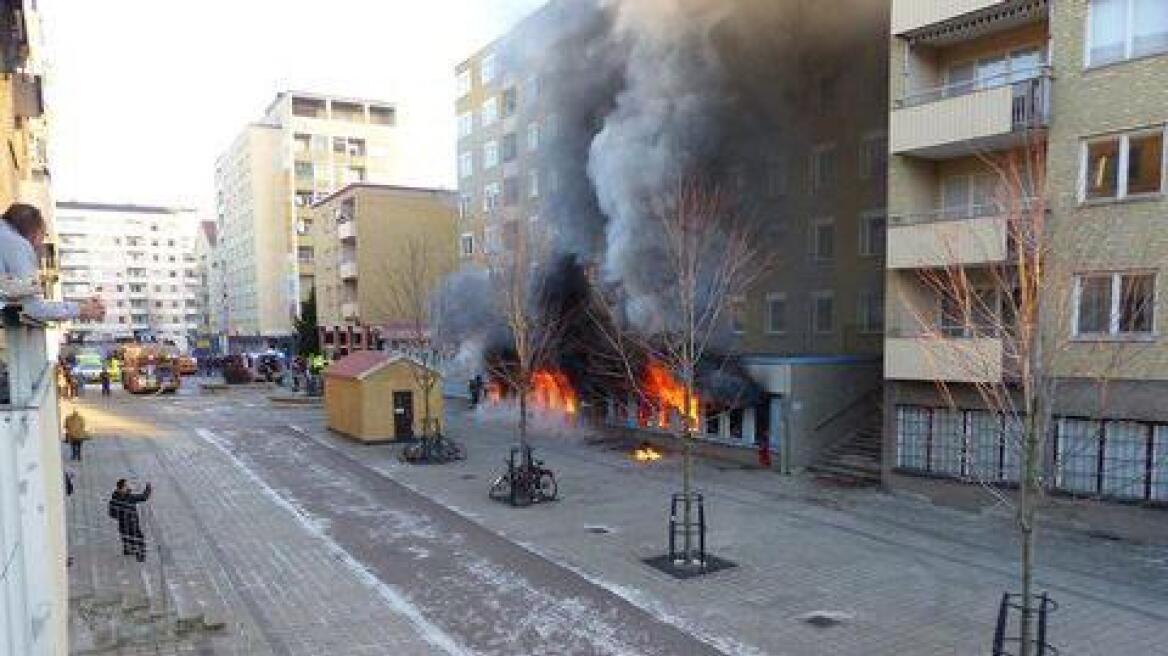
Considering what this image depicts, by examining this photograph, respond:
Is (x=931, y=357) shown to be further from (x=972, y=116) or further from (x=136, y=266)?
(x=136, y=266)

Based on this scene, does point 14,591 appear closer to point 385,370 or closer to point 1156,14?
point 1156,14

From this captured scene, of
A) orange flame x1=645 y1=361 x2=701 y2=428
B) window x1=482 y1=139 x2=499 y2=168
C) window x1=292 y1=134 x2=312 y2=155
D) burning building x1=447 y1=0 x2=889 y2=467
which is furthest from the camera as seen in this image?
window x1=292 y1=134 x2=312 y2=155

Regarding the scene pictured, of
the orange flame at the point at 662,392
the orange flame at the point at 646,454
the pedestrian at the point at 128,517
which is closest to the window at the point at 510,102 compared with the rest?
the orange flame at the point at 662,392

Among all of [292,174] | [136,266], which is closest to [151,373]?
[292,174]

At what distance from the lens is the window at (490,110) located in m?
49.2

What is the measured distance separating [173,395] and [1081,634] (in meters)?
47.7

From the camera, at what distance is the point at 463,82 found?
174 feet

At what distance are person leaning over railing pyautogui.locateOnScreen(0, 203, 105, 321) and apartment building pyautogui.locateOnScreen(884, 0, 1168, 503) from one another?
42.0 ft

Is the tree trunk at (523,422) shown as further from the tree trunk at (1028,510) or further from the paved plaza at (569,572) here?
the tree trunk at (1028,510)

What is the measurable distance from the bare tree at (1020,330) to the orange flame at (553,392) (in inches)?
591

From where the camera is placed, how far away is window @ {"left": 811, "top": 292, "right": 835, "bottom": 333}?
26766 millimetres

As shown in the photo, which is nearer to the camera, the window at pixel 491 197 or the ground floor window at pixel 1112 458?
the ground floor window at pixel 1112 458

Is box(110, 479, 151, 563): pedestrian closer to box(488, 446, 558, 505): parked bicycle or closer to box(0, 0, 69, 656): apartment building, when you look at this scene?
box(488, 446, 558, 505): parked bicycle

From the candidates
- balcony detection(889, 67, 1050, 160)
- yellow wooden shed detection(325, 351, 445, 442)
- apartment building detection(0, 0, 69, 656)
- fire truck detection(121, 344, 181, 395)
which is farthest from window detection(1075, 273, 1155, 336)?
fire truck detection(121, 344, 181, 395)
